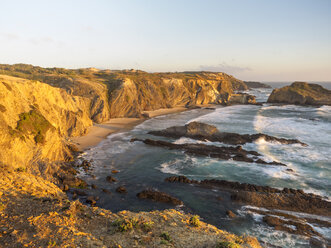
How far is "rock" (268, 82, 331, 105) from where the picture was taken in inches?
3642

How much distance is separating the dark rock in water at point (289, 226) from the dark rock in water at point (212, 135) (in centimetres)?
2154

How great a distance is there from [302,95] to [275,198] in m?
89.7

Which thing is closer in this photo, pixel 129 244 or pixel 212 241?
pixel 129 244

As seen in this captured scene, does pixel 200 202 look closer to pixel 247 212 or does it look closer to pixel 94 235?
pixel 247 212

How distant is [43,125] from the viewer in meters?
26.1

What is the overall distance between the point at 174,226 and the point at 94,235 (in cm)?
469

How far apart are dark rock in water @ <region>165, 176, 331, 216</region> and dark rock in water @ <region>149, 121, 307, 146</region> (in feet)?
52.7

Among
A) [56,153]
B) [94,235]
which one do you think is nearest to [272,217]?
[94,235]

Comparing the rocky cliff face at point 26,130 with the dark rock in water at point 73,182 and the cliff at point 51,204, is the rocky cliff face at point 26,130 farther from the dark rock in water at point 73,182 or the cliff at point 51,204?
the dark rock in water at point 73,182

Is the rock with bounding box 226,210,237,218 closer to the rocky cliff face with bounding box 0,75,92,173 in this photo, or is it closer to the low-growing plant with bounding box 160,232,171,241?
the low-growing plant with bounding box 160,232,171,241

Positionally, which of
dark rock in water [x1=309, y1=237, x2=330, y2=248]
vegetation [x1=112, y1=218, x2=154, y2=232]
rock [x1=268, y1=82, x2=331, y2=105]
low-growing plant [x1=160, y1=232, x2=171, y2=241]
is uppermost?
rock [x1=268, y1=82, x2=331, y2=105]

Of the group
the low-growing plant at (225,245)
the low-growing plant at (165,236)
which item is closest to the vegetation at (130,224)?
the low-growing plant at (165,236)

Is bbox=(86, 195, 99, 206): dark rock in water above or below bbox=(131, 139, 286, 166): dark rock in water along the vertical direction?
below

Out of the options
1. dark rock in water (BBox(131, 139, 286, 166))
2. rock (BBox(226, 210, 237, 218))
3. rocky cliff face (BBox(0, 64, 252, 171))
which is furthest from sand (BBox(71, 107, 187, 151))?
rock (BBox(226, 210, 237, 218))
